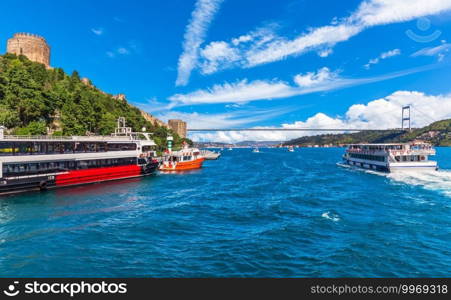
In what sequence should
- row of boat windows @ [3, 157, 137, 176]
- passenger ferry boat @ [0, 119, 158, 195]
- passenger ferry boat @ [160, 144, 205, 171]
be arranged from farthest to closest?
passenger ferry boat @ [160, 144, 205, 171]
row of boat windows @ [3, 157, 137, 176]
passenger ferry boat @ [0, 119, 158, 195]

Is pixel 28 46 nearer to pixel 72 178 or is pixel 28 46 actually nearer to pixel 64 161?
pixel 64 161

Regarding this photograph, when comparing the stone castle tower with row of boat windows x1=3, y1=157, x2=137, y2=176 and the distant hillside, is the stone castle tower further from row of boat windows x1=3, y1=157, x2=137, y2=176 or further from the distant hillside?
row of boat windows x1=3, y1=157, x2=137, y2=176

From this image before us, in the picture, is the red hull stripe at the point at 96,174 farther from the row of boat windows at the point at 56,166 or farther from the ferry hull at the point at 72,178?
the row of boat windows at the point at 56,166

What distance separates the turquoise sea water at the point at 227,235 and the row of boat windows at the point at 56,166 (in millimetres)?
4171

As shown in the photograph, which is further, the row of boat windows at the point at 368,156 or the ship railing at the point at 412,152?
the row of boat windows at the point at 368,156

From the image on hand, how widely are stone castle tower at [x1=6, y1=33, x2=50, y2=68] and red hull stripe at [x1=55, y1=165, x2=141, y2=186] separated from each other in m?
94.1

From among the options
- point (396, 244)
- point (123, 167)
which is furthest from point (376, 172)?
point (123, 167)

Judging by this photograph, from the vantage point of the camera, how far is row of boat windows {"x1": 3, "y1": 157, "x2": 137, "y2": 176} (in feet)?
120

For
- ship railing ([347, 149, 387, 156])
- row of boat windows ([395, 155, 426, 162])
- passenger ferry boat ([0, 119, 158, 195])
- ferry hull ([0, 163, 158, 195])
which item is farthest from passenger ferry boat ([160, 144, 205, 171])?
row of boat windows ([395, 155, 426, 162])

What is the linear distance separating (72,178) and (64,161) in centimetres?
313

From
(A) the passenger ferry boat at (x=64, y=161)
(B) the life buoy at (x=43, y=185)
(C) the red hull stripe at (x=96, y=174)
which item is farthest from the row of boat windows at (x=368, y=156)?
(B) the life buoy at (x=43, y=185)

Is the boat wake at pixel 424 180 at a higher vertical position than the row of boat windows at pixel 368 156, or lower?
lower

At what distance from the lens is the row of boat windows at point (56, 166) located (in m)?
36.6

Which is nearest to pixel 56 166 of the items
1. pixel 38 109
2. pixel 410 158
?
pixel 38 109
